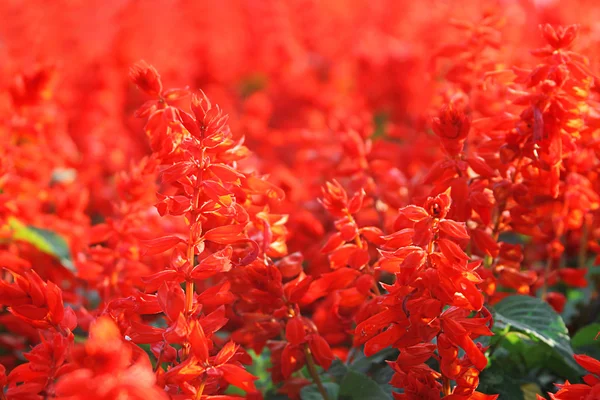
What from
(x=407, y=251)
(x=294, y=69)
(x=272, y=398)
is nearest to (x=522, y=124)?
(x=407, y=251)

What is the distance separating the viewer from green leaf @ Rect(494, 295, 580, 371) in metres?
0.99

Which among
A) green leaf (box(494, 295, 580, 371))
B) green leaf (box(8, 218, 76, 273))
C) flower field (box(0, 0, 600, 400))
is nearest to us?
flower field (box(0, 0, 600, 400))

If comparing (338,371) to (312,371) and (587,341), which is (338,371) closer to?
(312,371)

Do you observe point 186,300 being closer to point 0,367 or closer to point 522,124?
point 0,367

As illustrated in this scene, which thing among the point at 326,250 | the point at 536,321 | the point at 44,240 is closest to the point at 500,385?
the point at 536,321

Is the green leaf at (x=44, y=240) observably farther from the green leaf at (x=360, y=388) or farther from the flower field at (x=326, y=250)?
the green leaf at (x=360, y=388)

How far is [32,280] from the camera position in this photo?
0.82m

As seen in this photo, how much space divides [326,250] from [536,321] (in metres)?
0.33

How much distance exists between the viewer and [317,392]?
1085 millimetres

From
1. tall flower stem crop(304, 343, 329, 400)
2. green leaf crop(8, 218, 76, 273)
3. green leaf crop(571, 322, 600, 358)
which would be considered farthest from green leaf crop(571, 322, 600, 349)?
green leaf crop(8, 218, 76, 273)

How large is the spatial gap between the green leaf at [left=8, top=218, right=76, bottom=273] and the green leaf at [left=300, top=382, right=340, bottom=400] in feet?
2.11

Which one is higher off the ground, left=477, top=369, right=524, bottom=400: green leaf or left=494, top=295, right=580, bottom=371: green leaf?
left=494, top=295, right=580, bottom=371: green leaf

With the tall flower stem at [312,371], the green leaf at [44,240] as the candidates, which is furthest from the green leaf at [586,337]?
the green leaf at [44,240]

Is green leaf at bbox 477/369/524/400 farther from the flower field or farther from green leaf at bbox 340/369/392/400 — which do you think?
green leaf at bbox 340/369/392/400
